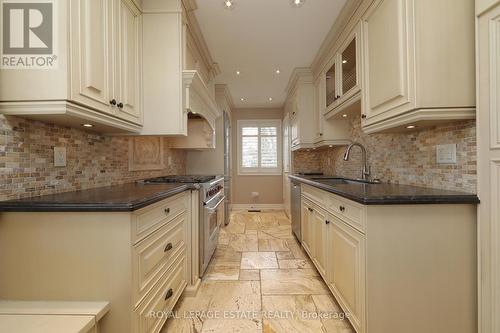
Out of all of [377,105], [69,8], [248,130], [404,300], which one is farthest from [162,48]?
[248,130]

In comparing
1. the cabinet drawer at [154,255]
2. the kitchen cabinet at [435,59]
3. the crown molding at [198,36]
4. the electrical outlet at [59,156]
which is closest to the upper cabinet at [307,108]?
the crown molding at [198,36]

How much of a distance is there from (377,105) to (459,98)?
0.47 meters

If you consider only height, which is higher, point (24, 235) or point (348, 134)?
point (348, 134)

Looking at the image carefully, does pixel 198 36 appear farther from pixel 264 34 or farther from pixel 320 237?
pixel 320 237

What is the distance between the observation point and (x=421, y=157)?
71.4 inches

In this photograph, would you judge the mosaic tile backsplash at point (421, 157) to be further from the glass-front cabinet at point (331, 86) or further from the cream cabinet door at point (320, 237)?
the cream cabinet door at point (320, 237)

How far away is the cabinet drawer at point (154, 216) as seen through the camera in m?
1.22

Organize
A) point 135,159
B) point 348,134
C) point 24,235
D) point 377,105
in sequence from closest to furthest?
point 24,235 < point 377,105 < point 135,159 < point 348,134

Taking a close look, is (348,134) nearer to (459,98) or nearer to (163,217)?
(459,98)

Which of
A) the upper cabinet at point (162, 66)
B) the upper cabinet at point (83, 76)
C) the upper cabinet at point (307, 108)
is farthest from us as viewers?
the upper cabinet at point (307, 108)

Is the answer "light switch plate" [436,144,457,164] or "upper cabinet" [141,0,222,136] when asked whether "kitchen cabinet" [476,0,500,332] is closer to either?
"light switch plate" [436,144,457,164]

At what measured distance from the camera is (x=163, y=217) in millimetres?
1567

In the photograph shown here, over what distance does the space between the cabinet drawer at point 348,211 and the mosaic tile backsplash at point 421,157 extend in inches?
24.8

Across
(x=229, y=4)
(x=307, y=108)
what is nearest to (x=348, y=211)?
(x=229, y=4)
